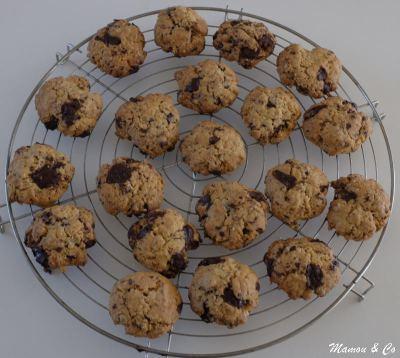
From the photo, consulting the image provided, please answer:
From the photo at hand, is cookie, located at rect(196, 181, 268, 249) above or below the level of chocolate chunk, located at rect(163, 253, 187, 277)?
above

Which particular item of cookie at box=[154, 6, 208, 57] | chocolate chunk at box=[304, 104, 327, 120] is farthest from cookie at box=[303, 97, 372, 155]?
cookie at box=[154, 6, 208, 57]

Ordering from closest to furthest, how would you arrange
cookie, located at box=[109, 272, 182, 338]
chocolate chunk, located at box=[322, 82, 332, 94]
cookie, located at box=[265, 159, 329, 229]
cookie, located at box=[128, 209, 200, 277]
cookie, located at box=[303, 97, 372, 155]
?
cookie, located at box=[109, 272, 182, 338] < cookie, located at box=[128, 209, 200, 277] < cookie, located at box=[265, 159, 329, 229] < cookie, located at box=[303, 97, 372, 155] < chocolate chunk, located at box=[322, 82, 332, 94]

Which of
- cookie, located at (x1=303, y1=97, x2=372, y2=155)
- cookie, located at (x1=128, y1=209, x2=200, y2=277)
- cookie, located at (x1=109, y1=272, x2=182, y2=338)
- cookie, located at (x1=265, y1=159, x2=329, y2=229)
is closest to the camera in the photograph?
cookie, located at (x1=109, y1=272, x2=182, y2=338)

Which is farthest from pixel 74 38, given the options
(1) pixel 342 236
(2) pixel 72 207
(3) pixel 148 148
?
(1) pixel 342 236

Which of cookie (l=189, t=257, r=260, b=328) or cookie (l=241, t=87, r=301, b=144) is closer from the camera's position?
cookie (l=189, t=257, r=260, b=328)

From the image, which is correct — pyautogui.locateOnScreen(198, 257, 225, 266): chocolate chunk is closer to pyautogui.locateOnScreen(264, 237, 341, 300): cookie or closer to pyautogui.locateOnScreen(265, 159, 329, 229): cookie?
pyautogui.locateOnScreen(264, 237, 341, 300): cookie

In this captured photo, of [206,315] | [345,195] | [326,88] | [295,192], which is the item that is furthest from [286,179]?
[206,315]
